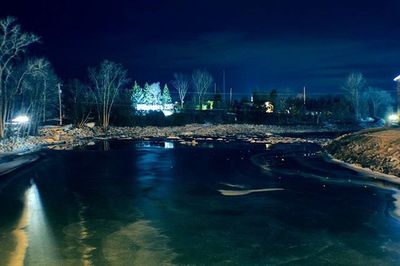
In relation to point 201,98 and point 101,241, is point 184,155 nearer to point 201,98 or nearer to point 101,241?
point 101,241

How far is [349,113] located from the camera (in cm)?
9362

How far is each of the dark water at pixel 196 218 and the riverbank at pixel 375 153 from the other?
167 cm

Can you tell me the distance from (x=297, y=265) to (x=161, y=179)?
453 inches

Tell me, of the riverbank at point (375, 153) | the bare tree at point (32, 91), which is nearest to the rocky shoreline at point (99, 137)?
the bare tree at point (32, 91)

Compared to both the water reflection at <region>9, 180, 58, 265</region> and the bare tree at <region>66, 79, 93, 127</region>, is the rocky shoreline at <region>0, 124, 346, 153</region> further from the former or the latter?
the water reflection at <region>9, 180, 58, 265</region>

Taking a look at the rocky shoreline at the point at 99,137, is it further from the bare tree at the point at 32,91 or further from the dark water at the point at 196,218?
the dark water at the point at 196,218

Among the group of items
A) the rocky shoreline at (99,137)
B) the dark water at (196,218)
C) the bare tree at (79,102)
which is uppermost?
the bare tree at (79,102)

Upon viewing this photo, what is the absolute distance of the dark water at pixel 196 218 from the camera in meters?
8.90

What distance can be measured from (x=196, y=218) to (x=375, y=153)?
14.7 m

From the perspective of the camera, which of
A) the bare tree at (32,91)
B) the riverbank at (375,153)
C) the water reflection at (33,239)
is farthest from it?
the bare tree at (32,91)

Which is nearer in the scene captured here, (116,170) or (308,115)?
(116,170)

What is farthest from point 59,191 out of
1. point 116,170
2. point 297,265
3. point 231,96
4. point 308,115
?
point 231,96

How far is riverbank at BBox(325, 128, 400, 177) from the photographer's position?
21.1 meters

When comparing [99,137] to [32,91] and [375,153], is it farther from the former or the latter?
[375,153]
